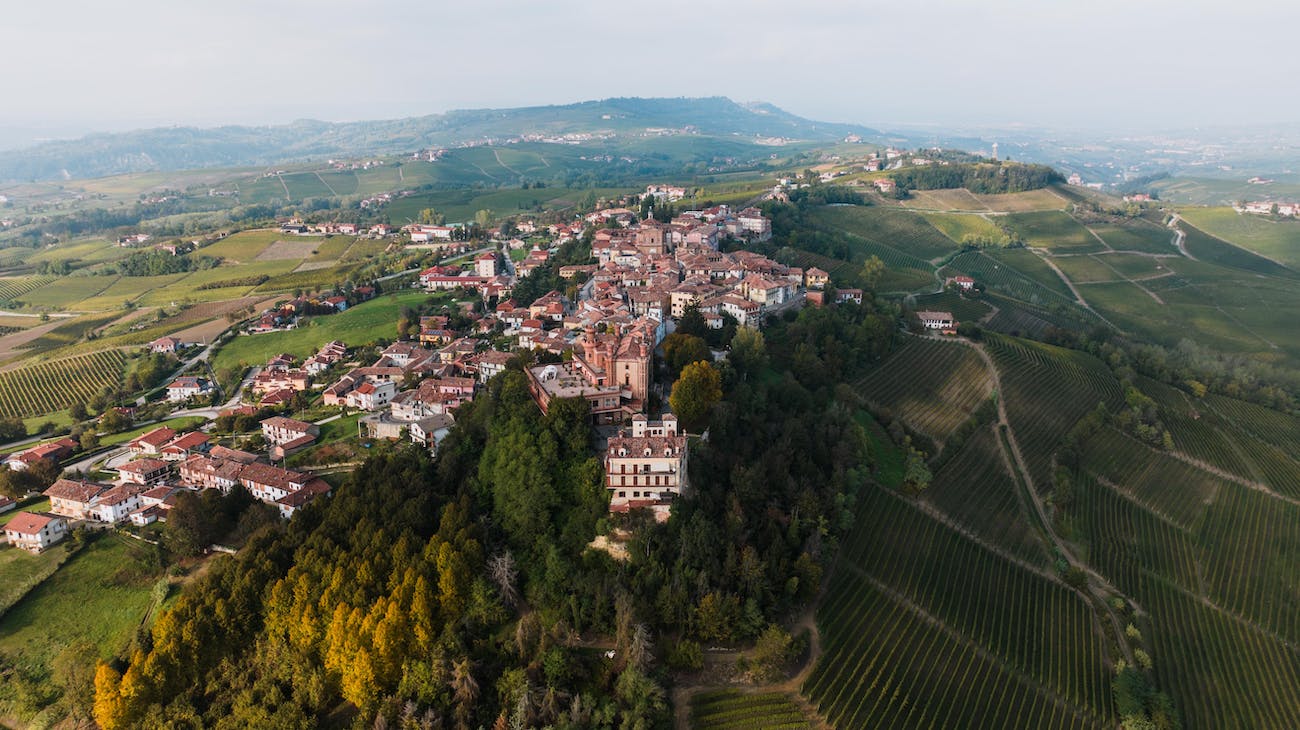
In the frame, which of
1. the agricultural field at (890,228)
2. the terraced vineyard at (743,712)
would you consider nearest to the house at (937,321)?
the agricultural field at (890,228)

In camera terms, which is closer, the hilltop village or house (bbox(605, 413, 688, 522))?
house (bbox(605, 413, 688, 522))

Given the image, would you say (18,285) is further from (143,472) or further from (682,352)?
(682,352)

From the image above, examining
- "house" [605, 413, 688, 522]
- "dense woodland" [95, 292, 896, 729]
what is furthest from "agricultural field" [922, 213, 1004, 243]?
"house" [605, 413, 688, 522]

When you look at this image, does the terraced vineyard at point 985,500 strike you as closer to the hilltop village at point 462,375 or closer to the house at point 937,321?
the house at point 937,321

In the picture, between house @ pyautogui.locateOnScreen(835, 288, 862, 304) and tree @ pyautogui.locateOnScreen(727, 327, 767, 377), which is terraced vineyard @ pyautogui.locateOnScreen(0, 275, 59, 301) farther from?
house @ pyautogui.locateOnScreen(835, 288, 862, 304)

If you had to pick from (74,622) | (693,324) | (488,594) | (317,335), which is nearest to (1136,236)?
(693,324)

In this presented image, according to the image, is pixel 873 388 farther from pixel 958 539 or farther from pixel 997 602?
pixel 997 602

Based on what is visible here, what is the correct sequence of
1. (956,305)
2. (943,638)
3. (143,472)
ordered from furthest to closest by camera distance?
(956,305), (143,472), (943,638)
